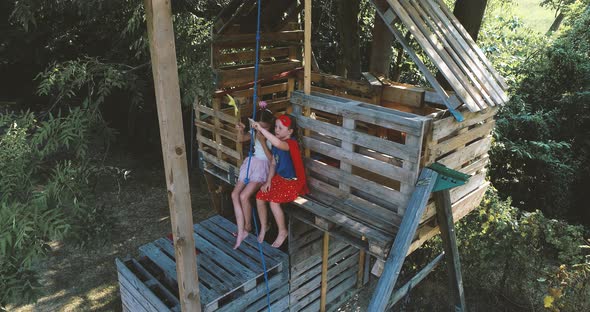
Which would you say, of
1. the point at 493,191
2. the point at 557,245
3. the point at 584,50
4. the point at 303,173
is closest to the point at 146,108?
the point at 303,173

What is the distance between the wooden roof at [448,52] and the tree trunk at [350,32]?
108 inches

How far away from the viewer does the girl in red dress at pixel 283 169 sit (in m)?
4.59

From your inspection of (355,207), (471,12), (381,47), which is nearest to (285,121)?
(355,207)

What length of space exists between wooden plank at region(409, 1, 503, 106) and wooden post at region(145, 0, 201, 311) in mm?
2712

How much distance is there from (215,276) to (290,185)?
4.80 ft

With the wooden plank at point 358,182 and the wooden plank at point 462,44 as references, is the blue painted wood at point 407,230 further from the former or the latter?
the wooden plank at point 462,44

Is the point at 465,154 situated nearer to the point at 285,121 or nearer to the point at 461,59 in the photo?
the point at 461,59

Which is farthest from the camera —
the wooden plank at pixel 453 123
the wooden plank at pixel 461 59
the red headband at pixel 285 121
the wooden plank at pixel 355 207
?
the red headband at pixel 285 121

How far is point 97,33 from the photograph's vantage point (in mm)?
9445

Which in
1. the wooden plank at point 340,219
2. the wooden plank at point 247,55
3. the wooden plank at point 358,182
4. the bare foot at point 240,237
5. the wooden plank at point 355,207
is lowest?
the bare foot at point 240,237

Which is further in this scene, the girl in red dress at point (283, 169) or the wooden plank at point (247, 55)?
the wooden plank at point (247, 55)

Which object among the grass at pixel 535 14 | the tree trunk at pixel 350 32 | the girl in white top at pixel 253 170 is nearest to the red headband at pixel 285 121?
the girl in white top at pixel 253 170

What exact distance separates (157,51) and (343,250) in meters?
4.64

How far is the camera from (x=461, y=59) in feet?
14.8
